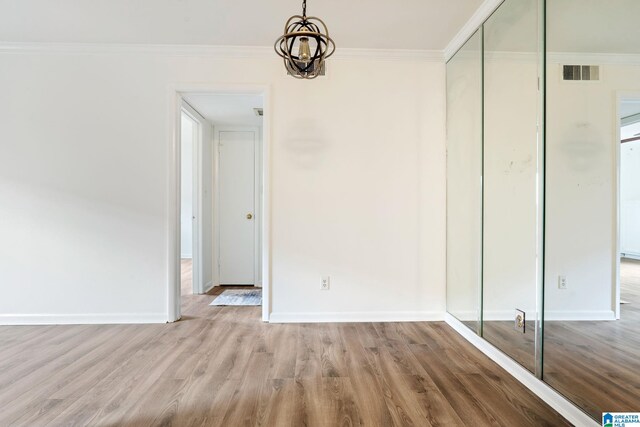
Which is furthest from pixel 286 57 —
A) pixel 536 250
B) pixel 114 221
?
pixel 114 221

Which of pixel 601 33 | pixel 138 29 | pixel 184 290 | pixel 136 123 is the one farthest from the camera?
pixel 184 290

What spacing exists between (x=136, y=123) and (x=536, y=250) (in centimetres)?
328

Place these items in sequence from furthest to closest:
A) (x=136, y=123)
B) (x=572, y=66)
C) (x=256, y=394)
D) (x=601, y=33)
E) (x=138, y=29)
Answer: (x=136, y=123) → (x=138, y=29) → (x=256, y=394) → (x=572, y=66) → (x=601, y=33)

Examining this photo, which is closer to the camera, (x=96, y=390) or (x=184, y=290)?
(x=96, y=390)

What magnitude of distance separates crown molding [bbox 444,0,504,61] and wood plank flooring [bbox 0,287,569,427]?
2460 millimetres

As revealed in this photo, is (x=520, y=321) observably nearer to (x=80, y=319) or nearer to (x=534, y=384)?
(x=534, y=384)

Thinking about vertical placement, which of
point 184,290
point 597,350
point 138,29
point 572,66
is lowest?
point 184,290

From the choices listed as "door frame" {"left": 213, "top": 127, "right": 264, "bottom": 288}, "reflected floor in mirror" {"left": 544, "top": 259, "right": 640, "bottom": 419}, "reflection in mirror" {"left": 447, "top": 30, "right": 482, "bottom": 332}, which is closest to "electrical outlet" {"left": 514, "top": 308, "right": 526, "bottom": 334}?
"reflected floor in mirror" {"left": 544, "top": 259, "right": 640, "bottom": 419}

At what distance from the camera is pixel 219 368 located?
2072 millimetres

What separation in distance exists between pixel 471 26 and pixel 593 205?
70.4 inches

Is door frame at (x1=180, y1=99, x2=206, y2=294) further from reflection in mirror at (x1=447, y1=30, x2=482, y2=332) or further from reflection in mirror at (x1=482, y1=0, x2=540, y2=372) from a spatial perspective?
reflection in mirror at (x1=482, y1=0, x2=540, y2=372)

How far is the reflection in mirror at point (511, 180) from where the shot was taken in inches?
73.0

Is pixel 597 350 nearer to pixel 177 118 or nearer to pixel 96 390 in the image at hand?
pixel 96 390

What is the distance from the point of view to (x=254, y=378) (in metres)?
1.95
